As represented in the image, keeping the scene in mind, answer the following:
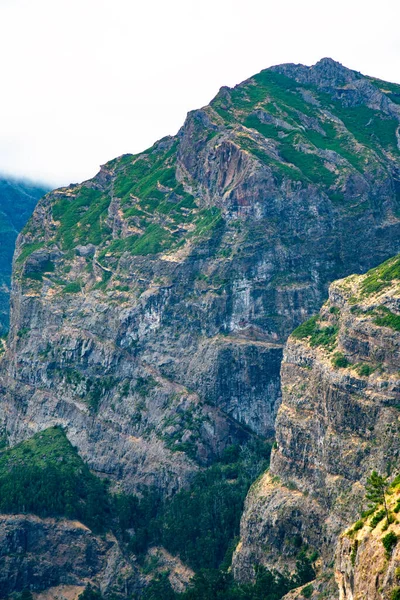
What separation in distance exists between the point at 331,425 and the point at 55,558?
69826 mm

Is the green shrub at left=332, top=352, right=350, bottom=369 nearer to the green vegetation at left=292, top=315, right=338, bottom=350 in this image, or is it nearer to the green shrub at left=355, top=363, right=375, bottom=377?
the green shrub at left=355, top=363, right=375, bottom=377

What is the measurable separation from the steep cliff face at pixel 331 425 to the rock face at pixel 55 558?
111 ft

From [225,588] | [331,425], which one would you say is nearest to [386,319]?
[331,425]

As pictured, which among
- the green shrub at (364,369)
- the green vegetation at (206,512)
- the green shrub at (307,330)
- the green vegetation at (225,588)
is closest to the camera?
the green shrub at (364,369)

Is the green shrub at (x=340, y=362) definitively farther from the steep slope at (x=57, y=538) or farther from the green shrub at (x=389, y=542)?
the green shrub at (x=389, y=542)

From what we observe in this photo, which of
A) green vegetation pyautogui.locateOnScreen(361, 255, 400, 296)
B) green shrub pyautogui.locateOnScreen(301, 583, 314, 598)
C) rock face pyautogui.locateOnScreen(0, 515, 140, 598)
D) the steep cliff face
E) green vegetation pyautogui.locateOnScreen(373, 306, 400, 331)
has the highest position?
green vegetation pyautogui.locateOnScreen(361, 255, 400, 296)

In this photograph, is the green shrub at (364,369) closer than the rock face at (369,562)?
No

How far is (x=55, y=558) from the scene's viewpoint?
577 feet

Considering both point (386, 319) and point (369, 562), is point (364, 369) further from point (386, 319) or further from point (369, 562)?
point (369, 562)

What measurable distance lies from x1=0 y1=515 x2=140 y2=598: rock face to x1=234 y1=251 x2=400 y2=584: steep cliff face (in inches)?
1330

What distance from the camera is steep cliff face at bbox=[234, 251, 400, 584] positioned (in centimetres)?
12862

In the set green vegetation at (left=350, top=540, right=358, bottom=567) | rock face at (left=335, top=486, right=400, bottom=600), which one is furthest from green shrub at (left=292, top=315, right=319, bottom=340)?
green vegetation at (left=350, top=540, right=358, bottom=567)

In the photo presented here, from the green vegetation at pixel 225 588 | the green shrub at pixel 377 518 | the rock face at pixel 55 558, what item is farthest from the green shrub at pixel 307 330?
the green shrub at pixel 377 518

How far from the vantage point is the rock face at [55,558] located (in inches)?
6801
